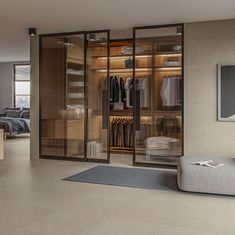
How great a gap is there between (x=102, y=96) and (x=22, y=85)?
7084 mm

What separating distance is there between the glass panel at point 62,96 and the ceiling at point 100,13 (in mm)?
410

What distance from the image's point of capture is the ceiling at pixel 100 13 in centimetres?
474

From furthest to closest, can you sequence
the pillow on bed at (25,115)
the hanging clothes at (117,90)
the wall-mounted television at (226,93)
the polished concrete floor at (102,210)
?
the pillow on bed at (25,115) < the hanging clothes at (117,90) < the wall-mounted television at (226,93) < the polished concrete floor at (102,210)

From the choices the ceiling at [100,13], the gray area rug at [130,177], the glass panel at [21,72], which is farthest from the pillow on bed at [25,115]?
the gray area rug at [130,177]

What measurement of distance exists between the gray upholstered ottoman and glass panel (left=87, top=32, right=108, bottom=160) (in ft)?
8.15

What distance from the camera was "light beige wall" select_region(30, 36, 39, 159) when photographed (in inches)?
276

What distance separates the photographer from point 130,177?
5.30m

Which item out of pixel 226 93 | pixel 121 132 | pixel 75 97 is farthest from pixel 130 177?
pixel 121 132

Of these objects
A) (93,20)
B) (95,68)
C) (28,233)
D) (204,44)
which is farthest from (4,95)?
(28,233)

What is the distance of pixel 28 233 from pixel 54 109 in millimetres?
4127

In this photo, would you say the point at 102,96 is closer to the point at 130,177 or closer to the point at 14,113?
the point at 130,177

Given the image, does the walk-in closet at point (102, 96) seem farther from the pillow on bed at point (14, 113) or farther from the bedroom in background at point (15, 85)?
the bedroom in background at point (15, 85)

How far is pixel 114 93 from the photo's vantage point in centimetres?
788

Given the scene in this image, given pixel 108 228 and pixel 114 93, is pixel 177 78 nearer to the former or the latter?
pixel 114 93
